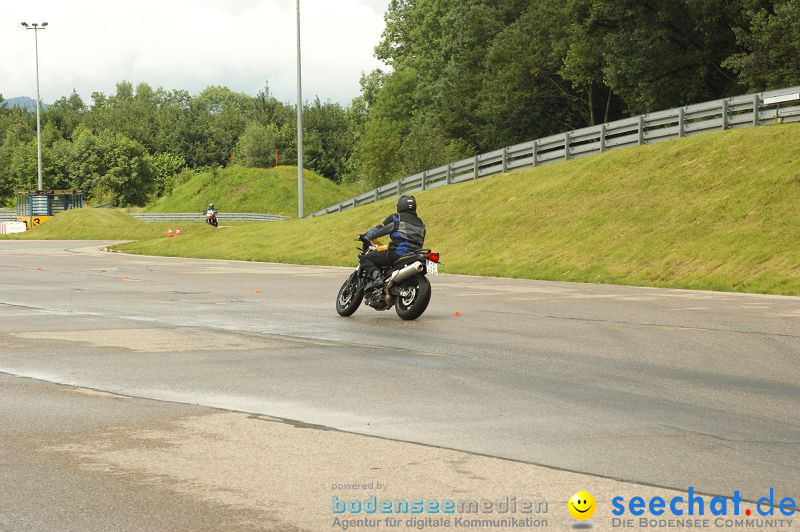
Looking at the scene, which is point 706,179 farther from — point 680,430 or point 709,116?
point 680,430

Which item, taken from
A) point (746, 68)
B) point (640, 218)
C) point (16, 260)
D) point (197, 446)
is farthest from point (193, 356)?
point (746, 68)

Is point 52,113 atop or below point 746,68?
atop

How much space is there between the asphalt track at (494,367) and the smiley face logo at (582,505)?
2.05 ft

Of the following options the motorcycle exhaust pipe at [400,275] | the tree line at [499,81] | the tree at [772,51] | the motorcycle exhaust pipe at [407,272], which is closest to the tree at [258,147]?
the tree line at [499,81]

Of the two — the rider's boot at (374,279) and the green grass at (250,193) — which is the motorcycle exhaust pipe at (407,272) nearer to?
the rider's boot at (374,279)

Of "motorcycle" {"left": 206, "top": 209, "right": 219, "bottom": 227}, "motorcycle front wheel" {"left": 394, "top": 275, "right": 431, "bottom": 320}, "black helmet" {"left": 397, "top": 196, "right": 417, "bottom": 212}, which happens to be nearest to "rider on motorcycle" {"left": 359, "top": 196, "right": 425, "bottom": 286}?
"black helmet" {"left": 397, "top": 196, "right": 417, "bottom": 212}

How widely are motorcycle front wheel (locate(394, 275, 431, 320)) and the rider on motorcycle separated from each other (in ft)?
1.54

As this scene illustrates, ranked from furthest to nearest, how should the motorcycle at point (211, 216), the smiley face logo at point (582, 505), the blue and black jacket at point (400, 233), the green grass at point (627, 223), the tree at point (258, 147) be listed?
the tree at point (258, 147)
the motorcycle at point (211, 216)
the green grass at point (627, 223)
the blue and black jacket at point (400, 233)
the smiley face logo at point (582, 505)

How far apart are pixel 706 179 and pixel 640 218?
2.56 meters

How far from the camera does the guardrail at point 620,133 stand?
125 feet

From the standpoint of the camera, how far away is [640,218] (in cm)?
3341

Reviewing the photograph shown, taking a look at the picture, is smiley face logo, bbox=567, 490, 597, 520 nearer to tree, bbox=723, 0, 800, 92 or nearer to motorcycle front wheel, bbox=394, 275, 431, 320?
motorcycle front wheel, bbox=394, 275, 431, 320

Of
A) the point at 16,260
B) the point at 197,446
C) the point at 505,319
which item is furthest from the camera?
the point at 16,260

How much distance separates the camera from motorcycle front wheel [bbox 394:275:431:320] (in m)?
17.7
